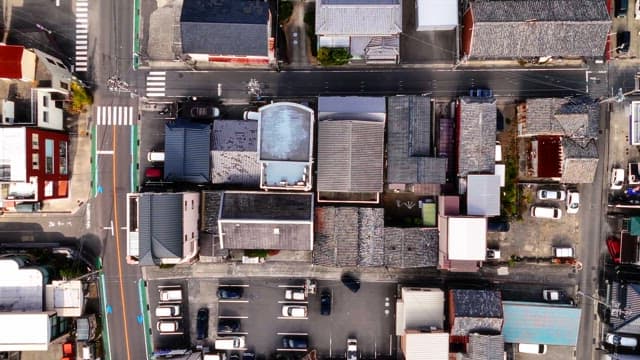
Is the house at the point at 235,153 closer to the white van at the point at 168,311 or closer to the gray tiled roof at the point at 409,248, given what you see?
the white van at the point at 168,311

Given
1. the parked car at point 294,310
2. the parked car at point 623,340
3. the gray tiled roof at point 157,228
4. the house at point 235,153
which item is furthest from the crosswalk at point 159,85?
the parked car at point 623,340

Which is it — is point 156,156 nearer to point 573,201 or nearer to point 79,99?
point 79,99

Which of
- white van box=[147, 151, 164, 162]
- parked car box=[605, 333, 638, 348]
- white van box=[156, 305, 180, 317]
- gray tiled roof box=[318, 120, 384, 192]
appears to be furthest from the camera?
white van box=[156, 305, 180, 317]

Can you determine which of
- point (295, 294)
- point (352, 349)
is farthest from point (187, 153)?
point (352, 349)

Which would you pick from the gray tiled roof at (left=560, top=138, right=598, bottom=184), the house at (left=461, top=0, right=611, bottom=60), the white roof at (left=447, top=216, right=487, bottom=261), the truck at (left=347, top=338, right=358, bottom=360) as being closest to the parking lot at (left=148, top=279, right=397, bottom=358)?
the truck at (left=347, top=338, right=358, bottom=360)

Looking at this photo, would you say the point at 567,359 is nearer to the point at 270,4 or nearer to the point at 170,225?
the point at 170,225

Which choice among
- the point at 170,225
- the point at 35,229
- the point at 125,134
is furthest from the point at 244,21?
the point at 35,229

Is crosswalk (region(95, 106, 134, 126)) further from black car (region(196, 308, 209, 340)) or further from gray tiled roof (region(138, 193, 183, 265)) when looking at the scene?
black car (region(196, 308, 209, 340))
